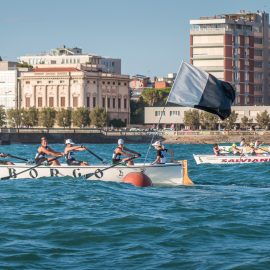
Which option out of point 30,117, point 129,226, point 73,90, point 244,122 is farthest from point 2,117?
point 129,226

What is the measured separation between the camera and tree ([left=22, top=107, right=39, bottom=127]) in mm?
171125

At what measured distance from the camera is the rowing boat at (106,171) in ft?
134

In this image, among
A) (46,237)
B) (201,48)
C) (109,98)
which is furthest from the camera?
(109,98)

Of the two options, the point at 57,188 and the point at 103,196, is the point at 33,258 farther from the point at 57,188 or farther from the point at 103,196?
the point at 57,188

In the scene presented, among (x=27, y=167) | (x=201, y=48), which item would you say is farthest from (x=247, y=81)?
(x=27, y=167)

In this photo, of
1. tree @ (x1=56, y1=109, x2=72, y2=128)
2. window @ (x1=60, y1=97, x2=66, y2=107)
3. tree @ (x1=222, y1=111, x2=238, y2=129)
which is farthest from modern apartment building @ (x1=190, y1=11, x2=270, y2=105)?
window @ (x1=60, y1=97, x2=66, y2=107)

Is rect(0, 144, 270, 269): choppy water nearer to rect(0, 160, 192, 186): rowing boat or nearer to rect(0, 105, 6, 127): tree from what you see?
rect(0, 160, 192, 186): rowing boat

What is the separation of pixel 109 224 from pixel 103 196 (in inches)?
287

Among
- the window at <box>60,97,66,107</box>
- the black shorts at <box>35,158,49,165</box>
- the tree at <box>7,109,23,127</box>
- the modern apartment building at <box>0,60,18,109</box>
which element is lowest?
the black shorts at <box>35,158,49,165</box>

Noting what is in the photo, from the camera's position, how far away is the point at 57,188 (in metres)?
39.0

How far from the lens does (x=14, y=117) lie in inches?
6836

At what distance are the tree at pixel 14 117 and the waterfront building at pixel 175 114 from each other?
20.2 metres

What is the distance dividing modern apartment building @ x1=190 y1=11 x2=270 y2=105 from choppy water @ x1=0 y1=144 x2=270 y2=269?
130 m

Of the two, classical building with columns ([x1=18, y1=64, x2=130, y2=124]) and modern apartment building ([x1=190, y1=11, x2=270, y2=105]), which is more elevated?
modern apartment building ([x1=190, y1=11, x2=270, y2=105])
